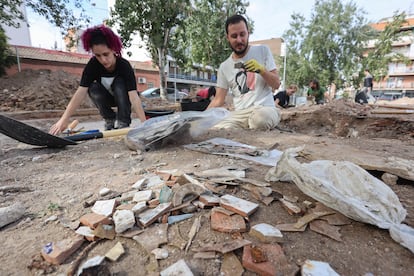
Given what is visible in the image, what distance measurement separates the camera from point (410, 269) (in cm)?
63

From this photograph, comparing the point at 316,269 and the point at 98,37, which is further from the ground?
the point at 98,37

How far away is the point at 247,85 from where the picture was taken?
2865 millimetres

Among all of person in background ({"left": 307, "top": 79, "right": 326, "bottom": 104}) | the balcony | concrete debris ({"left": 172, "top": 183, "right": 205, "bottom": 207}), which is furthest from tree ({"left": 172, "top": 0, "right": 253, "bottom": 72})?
the balcony

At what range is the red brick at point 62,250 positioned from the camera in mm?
673

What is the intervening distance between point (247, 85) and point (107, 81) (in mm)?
1764

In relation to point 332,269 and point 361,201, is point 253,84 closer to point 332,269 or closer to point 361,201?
point 361,201

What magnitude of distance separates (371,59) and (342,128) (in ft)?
45.8

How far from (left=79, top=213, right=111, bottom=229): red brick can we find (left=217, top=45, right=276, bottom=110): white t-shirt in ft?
7.80

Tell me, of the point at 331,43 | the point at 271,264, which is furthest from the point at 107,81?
the point at 331,43

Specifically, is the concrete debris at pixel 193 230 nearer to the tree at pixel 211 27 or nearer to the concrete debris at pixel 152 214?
the concrete debris at pixel 152 214

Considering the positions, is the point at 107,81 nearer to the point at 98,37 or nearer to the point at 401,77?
the point at 98,37

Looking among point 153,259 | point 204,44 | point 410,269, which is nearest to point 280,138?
point 410,269

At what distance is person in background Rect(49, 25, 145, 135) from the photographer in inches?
88.8

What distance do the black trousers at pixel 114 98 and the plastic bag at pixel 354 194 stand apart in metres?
2.28
